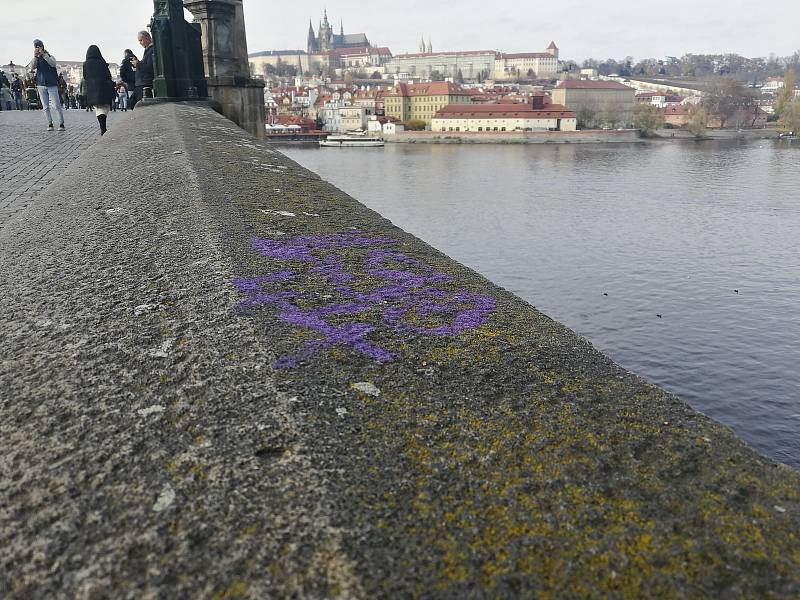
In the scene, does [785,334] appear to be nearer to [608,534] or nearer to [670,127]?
[608,534]

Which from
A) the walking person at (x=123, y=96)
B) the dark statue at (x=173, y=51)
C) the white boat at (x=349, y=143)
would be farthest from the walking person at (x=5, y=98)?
the white boat at (x=349, y=143)

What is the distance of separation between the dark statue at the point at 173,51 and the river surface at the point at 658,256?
972 centimetres

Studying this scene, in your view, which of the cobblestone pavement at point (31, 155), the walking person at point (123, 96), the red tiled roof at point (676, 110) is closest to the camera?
the cobblestone pavement at point (31, 155)

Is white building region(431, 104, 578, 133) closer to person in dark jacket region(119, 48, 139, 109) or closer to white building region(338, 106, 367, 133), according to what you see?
white building region(338, 106, 367, 133)

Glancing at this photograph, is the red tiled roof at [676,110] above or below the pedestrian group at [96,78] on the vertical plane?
below

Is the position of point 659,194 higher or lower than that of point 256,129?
lower

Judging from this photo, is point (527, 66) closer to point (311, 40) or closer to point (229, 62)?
point (311, 40)

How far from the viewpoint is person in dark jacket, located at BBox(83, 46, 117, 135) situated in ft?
32.6

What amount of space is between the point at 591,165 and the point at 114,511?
48414mm

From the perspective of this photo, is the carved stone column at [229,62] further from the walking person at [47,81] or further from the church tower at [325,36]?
the church tower at [325,36]

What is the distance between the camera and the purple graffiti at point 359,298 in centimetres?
166

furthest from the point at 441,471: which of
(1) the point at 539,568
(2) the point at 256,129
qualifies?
(2) the point at 256,129

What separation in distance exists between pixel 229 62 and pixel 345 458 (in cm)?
1208

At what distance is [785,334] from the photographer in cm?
1565
